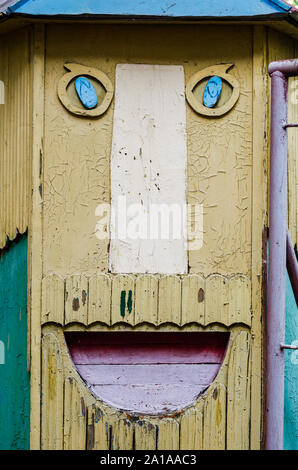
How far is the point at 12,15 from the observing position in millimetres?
3162

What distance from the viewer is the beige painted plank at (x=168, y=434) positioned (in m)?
3.18

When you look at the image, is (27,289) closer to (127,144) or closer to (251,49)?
(127,144)

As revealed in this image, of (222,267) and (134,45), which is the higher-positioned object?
(134,45)

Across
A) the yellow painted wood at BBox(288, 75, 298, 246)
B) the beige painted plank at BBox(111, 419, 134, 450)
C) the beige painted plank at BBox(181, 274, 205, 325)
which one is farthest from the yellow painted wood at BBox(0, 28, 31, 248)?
the yellow painted wood at BBox(288, 75, 298, 246)

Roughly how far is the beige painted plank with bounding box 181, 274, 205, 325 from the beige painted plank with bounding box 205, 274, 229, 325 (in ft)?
0.09

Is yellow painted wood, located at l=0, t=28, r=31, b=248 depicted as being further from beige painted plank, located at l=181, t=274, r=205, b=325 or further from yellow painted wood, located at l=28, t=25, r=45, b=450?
beige painted plank, located at l=181, t=274, r=205, b=325

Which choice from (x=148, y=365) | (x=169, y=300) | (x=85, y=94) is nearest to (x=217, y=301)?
(x=169, y=300)

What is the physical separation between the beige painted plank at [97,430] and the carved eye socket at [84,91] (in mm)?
1590

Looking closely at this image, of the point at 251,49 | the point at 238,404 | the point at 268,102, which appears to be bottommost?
the point at 238,404

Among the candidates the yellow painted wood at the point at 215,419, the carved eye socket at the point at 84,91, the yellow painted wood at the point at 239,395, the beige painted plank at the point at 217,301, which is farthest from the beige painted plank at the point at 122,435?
the carved eye socket at the point at 84,91

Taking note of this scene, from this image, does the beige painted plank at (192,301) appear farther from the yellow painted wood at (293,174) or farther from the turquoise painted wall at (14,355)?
the turquoise painted wall at (14,355)

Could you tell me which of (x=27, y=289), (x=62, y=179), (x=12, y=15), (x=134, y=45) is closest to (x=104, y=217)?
(x=62, y=179)

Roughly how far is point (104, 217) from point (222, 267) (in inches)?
27.4

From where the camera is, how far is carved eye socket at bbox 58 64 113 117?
3.25m
